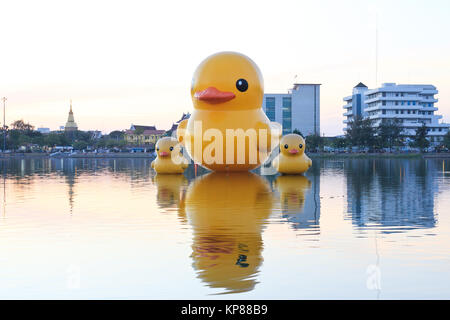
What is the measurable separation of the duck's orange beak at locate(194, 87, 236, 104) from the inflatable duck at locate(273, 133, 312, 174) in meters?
3.85

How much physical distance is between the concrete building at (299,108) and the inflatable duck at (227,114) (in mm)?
78033

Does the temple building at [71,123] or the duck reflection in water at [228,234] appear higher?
the temple building at [71,123]

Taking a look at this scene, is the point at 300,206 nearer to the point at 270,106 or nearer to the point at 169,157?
the point at 169,157

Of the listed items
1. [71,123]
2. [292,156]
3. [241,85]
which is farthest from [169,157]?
Answer: [71,123]

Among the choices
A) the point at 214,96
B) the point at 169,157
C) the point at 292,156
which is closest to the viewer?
the point at 214,96

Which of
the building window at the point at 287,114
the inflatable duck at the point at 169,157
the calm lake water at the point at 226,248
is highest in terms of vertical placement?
the building window at the point at 287,114

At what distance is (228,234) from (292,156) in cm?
1507

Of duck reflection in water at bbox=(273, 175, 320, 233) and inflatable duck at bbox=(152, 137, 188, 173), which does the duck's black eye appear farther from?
inflatable duck at bbox=(152, 137, 188, 173)

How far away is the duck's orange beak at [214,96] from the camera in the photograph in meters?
19.2

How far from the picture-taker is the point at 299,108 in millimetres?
99688

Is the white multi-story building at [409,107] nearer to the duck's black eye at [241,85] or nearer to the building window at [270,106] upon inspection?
the building window at [270,106]

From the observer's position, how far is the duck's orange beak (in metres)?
19.2

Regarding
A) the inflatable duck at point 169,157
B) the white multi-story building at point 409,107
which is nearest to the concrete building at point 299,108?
the white multi-story building at point 409,107

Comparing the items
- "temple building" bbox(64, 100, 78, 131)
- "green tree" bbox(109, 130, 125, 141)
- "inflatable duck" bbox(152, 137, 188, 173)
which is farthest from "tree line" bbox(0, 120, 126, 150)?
"inflatable duck" bbox(152, 137, 188, 173)
